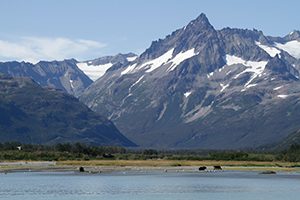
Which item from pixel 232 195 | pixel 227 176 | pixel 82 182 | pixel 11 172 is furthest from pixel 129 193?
pixel 11 172

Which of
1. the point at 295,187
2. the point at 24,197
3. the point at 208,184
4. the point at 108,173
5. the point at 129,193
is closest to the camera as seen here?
the point at 24,197

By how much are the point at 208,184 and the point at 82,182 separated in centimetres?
2396

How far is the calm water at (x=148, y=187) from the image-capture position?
123 metres

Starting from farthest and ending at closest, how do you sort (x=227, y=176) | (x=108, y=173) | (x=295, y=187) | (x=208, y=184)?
(x=108, y=173), (x=227, y=176), (x=208, y=184), (x=295, y=187)

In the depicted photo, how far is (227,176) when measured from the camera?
18025 centimetres

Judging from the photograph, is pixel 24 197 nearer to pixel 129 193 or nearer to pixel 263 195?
pixel 129 193

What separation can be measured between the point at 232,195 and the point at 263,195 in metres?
4.77

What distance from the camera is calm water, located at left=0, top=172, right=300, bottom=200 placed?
122938mm

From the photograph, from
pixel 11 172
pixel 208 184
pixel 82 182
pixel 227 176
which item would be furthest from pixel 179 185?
pixel 11 172

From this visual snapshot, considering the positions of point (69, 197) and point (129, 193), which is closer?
point (69, 197)

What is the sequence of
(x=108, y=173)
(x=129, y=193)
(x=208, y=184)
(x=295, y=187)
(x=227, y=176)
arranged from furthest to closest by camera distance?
(x=108, y=173)
(x=227, y=176)
(x=208, y=184)
(x=295, y=187)
(x=129, y=193)

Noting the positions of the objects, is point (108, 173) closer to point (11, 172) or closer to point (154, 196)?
point (11, 172)

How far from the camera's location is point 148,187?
142 m

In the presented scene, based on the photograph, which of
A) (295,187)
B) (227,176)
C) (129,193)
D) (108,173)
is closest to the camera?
(129,193)
